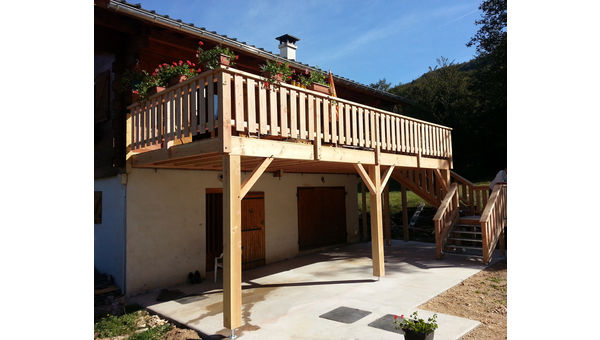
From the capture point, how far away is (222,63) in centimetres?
538

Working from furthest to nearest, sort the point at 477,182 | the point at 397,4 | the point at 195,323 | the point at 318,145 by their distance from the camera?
the point at 477,182, the point at 397,4, the point at 318,145, the point at 195,323

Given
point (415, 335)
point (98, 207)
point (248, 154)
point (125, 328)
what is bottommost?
point (125, 328)

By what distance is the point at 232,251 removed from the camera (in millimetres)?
4754

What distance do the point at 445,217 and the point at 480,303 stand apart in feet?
13.8

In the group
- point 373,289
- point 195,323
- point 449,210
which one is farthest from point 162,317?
point 449,210

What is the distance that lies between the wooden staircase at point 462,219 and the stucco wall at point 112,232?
7.09 m

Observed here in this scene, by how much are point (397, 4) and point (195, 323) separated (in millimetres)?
7592

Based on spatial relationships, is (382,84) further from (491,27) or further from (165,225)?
(165,225)

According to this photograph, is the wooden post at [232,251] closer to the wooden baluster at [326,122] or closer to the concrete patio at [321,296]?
the concrete patio at [321,296]

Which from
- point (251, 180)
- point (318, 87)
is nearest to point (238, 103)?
point (251, 180)

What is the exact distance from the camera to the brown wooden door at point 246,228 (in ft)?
28.0

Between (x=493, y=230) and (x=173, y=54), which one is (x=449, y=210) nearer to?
(x=493, y=230)

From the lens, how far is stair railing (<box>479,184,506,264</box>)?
8.49 metres

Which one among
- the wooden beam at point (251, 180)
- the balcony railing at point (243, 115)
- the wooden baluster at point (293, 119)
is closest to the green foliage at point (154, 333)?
the wooden beam at point (251, 180)
